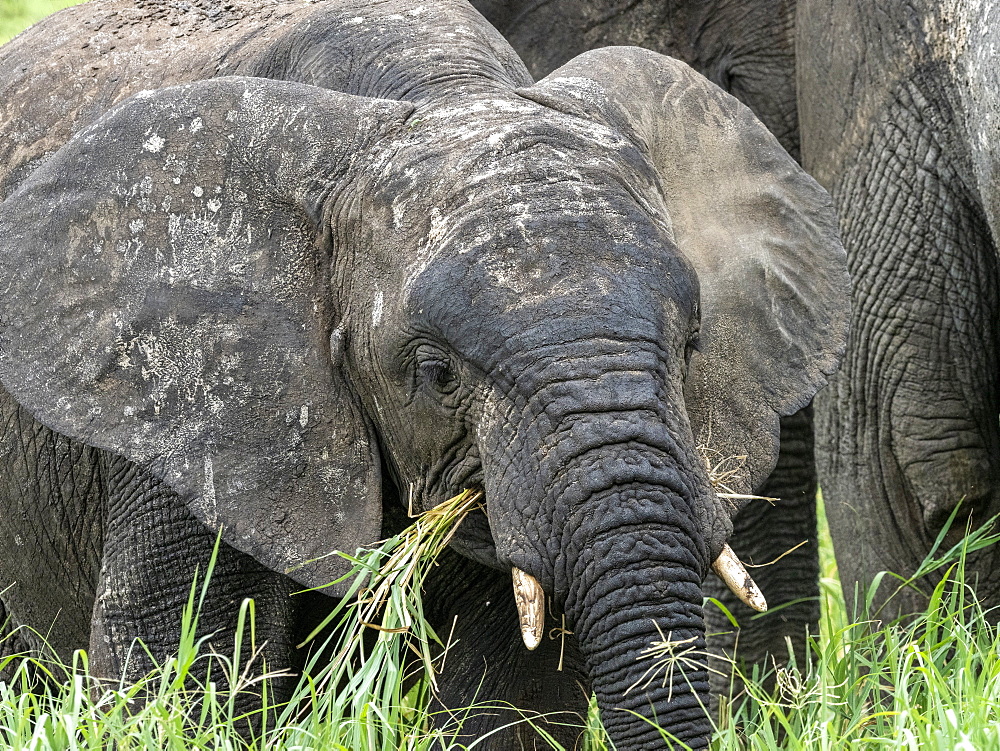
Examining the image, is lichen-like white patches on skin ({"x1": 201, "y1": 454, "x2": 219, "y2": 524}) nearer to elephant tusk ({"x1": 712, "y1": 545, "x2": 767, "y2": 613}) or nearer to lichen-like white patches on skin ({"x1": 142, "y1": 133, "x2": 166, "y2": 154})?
lichen-like white patches on skin ({"x1": 142, "y1": 133, "x2": 166, "y2": 154})

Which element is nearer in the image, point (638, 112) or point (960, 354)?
point (638, 112)

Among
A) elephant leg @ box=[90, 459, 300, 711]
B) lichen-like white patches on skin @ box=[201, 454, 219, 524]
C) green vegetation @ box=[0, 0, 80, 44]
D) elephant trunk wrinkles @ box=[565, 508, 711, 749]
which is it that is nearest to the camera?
elephant trunk wrinkles @ box=[565, 508, 711, 749]

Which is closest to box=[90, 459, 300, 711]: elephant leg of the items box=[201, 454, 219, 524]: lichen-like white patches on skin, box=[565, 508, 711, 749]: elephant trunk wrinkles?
box=[201, 454, 219, 524]: lichen-like white patches on skin

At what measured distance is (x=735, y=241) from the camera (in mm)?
3545

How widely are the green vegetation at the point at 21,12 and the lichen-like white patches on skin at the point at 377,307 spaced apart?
5.16 m

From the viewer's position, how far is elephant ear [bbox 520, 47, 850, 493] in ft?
11.1

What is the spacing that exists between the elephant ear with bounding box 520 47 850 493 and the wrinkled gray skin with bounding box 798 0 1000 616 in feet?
2.12

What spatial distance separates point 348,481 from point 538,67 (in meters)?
2.57

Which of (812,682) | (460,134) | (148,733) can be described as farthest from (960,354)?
(148,733)

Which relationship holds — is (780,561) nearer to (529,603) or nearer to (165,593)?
(165,593)

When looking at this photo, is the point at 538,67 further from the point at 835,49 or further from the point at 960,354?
the point at 960,354

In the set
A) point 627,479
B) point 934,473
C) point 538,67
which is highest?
point 627,479

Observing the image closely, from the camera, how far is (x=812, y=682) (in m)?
3.50

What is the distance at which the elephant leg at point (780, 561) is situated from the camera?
209 inches
